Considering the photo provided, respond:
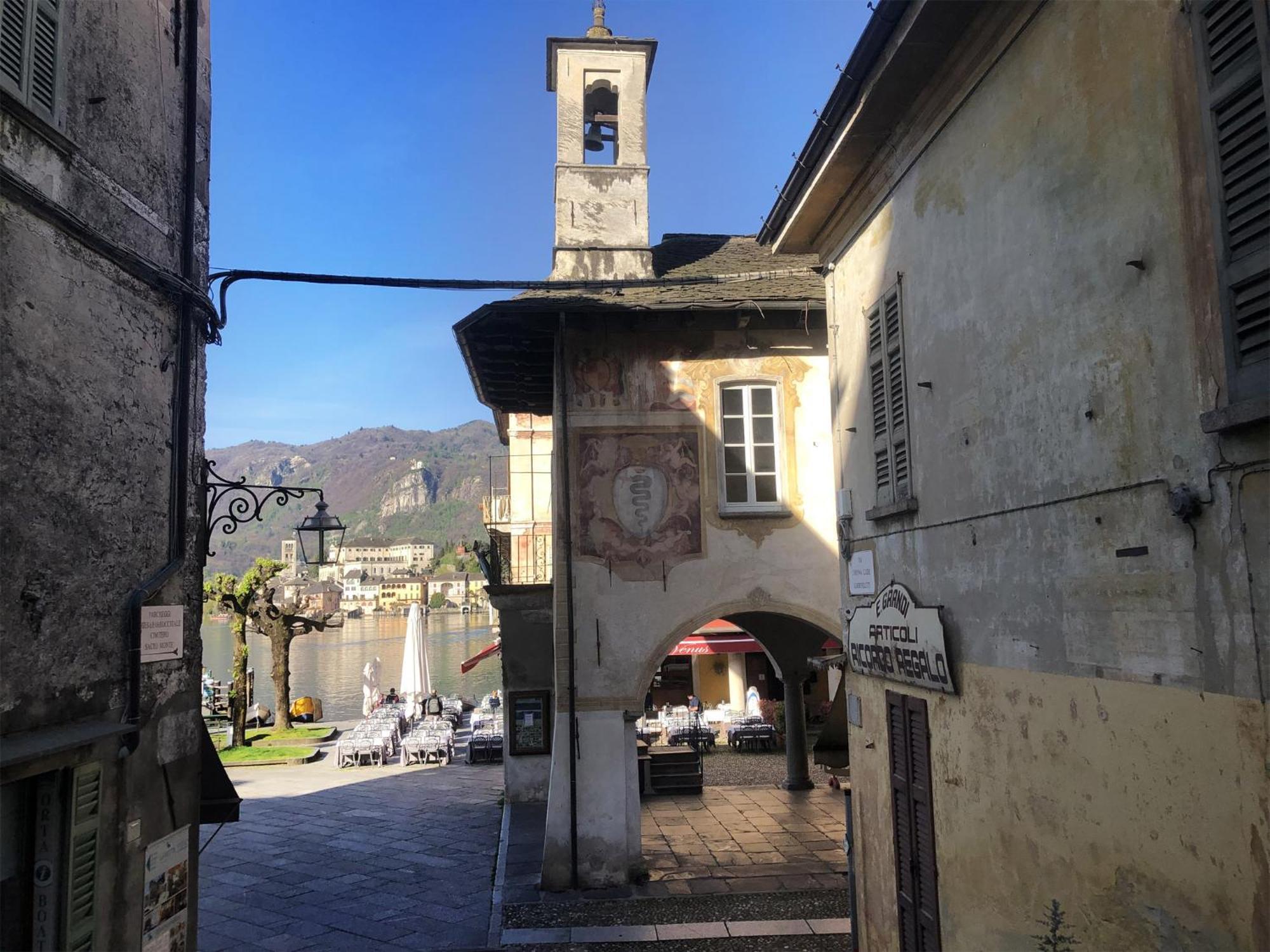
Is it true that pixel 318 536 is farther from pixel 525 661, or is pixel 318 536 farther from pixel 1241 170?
pixel 1241 170

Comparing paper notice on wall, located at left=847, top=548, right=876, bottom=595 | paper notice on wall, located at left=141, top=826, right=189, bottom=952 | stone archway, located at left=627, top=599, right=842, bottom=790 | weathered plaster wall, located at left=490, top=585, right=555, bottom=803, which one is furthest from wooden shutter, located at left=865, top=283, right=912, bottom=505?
weathered plaster wall, located at left=490, top=585, right=555, bottom=803

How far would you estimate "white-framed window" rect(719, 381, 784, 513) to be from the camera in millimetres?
12820

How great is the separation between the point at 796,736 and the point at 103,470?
13.7 metres

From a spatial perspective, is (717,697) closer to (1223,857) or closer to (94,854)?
(94,854)

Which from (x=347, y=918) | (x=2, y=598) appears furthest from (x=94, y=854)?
(x=347, y=918)

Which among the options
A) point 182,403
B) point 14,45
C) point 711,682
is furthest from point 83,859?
point 711,682

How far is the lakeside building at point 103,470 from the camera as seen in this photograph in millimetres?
5422

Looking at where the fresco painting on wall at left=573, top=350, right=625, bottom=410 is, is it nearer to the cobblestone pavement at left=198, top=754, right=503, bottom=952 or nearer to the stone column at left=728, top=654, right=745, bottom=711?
the cobblestone pavement at left=198, top=754, right=503, bottom=952

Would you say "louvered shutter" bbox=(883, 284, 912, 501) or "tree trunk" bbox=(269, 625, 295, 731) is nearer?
"louvered shutter" bbox=(883, 284, 912, 501)

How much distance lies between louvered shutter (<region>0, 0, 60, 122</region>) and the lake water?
21.7 meters

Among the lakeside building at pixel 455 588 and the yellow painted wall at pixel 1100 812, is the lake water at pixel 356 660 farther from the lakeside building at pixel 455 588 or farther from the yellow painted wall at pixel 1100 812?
the yellow painted wall at pixel 1100 812

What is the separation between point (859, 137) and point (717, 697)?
→ 20655mm

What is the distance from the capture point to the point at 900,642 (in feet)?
23.2

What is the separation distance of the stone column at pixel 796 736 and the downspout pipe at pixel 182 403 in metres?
12.2
